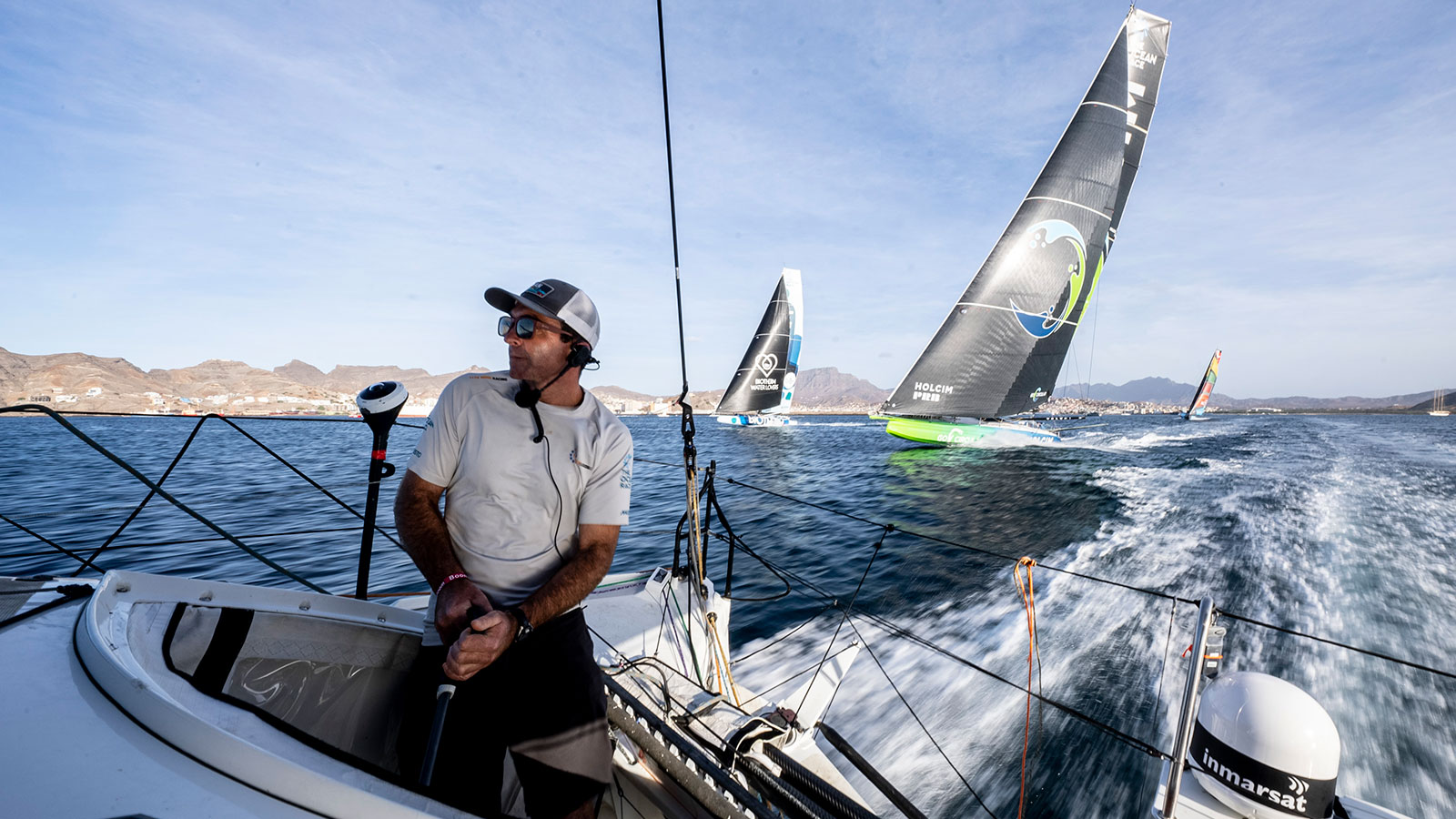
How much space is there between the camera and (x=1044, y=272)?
1573 centimetres

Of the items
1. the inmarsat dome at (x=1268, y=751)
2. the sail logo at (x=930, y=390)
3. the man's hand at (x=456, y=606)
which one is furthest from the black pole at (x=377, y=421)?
the sail logo at (x=930, y=390)

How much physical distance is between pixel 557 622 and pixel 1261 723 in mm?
2039

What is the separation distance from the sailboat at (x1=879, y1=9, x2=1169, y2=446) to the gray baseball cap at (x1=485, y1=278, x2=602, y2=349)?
1550 cm

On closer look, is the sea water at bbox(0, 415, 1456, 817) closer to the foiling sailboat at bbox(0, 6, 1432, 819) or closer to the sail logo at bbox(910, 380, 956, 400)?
the foiling sailboat at bbox(0, 6, 1432, 819)

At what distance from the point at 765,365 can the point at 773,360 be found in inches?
19.4

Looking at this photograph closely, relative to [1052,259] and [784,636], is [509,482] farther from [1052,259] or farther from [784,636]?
[1052,259]

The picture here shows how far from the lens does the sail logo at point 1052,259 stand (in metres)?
15.5

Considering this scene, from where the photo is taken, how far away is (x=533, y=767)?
1352mm

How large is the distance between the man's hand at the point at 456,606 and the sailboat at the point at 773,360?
29.5 metres

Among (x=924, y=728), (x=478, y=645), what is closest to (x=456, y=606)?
(x=478, y=645)

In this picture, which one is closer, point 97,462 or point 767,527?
point 767,527

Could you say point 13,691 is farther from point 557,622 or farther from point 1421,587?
point 1421,587

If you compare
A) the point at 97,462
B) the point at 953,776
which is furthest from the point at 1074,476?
the point at 97,462

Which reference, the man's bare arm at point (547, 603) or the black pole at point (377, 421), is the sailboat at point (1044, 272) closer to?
the black pole at point (377, 421)
